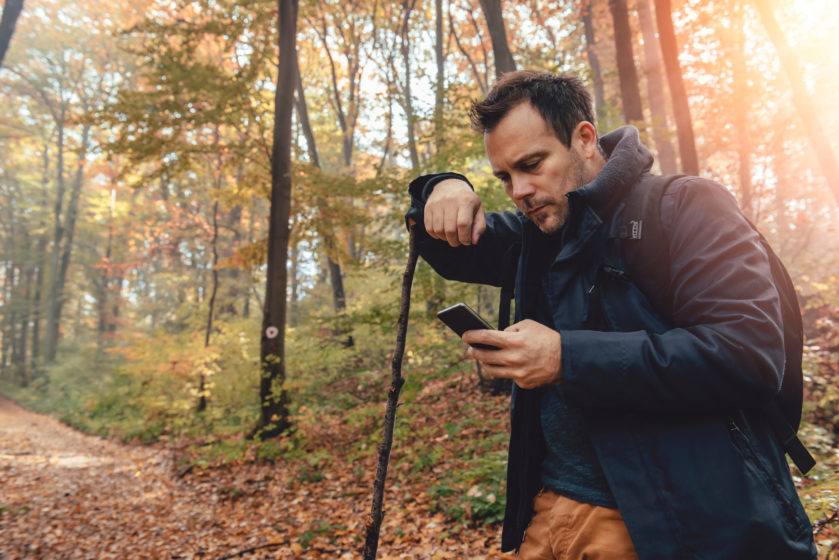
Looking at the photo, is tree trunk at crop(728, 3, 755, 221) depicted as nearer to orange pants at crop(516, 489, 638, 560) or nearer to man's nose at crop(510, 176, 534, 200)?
man's nose at crop(510, 176, 534, 200)

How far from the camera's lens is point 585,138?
158 centimetres

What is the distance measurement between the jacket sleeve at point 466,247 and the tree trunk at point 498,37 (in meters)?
6.35

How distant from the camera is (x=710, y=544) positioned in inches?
38.5

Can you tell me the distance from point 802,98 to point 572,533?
12140 millimetres

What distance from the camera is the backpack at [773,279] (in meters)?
1.17

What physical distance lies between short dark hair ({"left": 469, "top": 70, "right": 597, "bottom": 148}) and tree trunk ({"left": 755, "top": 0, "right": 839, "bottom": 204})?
11.1 metres

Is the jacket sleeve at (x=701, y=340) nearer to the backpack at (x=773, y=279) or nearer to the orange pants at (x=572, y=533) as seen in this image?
the backpack at (x=773, y=279)

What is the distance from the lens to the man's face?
150cm

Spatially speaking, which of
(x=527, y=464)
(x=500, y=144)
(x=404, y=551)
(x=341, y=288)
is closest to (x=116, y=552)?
(x=404, y=551)

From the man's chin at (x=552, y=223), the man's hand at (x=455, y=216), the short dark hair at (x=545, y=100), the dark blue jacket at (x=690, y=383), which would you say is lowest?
the dark blue jacket at (x=690, y=383)

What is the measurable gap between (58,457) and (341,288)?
26.7 feet

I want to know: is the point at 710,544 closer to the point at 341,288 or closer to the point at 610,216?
the point at 610,216

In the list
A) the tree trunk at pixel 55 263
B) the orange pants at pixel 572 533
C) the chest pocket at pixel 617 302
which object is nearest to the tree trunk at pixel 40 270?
the tree trunk at pixel 55 263

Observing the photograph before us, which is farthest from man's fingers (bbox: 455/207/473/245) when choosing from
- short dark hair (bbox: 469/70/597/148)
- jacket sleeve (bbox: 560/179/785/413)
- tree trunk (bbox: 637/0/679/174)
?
tree trunk (bbox: 637/0/679/174)
